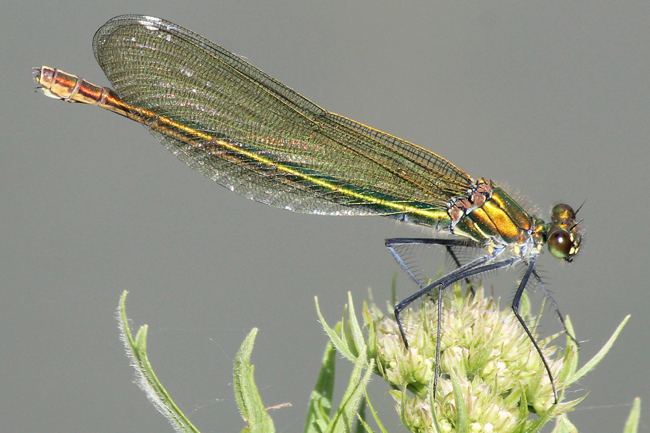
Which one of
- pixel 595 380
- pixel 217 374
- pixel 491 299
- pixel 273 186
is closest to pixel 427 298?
pixel 491 299

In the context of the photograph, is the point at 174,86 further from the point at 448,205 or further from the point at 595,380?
the point at 595,380

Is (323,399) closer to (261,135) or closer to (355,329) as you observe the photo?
(355,329)

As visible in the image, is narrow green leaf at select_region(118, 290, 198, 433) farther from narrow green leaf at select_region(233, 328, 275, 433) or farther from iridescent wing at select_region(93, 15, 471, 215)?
iridescent wing at select_region(93, 15, 471, 215)

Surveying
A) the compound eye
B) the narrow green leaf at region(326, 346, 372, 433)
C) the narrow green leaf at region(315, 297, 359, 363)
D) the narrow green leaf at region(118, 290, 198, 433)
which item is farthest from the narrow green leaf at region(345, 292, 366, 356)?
the compound eye

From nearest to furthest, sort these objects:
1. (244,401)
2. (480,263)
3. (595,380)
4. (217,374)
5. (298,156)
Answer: (244,401), (480,263), (298,156), (217,374), (595,380)

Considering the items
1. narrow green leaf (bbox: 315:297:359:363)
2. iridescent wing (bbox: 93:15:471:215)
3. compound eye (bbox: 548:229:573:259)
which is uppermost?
iridescent wing (bbox: 93:15:471:215)

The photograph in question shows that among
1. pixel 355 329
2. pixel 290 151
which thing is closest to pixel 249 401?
pixel 355 329

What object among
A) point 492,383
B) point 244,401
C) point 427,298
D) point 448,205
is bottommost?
point 244,401
